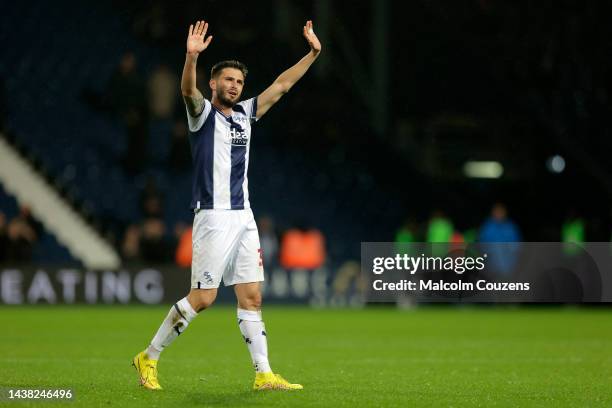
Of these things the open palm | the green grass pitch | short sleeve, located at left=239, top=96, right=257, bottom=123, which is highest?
the open palm

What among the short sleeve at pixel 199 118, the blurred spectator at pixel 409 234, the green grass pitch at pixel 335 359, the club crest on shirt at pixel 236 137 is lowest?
the green grass pitch at pixel 335 359

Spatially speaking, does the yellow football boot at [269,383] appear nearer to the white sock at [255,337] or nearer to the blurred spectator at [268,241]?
the white sock at [255,337]

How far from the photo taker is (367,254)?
22.0m

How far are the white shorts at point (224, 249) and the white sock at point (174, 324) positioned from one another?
186 mm

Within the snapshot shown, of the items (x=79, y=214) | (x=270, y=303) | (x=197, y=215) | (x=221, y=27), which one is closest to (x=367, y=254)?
(x=270, y=303)

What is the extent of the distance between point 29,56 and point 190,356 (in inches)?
699

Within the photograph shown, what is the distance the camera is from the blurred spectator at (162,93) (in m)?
28.0

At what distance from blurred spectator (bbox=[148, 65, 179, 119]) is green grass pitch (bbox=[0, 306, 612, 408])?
770 centimetres

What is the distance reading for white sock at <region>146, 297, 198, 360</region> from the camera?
28.5 feet

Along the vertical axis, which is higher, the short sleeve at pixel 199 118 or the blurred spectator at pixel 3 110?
the blurred spectator at pixel 3 110

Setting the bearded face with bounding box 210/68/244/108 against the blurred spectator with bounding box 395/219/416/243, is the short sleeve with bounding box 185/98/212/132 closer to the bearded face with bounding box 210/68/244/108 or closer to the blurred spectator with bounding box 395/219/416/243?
the bearded face with bounding box 210/68/244/108

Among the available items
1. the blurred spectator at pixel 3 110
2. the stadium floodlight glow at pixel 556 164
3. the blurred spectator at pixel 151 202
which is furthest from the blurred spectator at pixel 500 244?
the blurred spectator at pixel 3 110

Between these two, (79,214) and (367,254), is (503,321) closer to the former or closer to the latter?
(367,254)

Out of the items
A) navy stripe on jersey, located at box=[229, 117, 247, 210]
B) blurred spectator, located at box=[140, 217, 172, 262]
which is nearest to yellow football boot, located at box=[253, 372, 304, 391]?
navy stripe on jersey, located at box=[229, 117, 247, 210]
